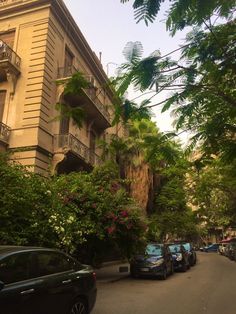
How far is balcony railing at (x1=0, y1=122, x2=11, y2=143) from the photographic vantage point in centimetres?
1772

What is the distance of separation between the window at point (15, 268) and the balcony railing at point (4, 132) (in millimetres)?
12624

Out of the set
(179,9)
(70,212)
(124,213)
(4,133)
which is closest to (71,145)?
(4,133)

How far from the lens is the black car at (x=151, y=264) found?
1673 cm

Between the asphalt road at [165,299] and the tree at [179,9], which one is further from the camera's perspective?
the asphalt road at [165,299]

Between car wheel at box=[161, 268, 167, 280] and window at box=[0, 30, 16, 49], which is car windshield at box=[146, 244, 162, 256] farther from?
window at box=[0, 30, 16, 49]

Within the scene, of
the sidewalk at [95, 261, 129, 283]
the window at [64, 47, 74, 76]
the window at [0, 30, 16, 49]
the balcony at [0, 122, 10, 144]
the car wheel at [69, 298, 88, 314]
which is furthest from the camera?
the window at [64, 47, 74, 76]

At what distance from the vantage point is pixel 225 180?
23578 millimetres

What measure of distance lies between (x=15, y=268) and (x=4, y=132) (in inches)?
522

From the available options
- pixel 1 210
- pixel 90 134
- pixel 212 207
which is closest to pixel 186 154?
pixel 1 210

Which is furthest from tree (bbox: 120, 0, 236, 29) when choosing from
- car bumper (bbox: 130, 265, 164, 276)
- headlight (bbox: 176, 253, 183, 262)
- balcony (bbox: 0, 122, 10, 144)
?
headlight (bbox: 176, 253, 183, 262)

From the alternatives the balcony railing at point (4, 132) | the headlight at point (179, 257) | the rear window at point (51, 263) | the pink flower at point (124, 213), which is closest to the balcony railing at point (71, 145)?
the balcony railing at point (4, 132)

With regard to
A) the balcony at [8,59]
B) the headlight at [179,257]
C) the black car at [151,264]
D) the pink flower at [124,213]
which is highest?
the balcony at [8,59]

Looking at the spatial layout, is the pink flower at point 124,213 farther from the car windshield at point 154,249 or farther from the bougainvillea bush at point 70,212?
the car windshield at point 154,249

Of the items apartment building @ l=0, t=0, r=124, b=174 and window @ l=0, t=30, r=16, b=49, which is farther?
window @ l=0, t=30, r=16, b=49
